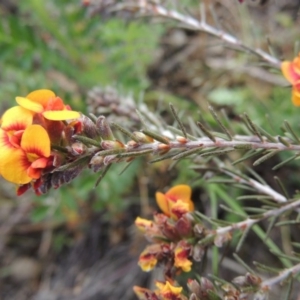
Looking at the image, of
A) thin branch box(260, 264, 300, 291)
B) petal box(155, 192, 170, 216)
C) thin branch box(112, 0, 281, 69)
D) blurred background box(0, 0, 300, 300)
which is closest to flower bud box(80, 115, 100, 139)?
petal box(155, 192, 170, 216)

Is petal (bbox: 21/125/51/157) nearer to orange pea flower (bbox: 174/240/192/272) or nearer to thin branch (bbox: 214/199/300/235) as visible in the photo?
orange pea flower (bbox: 174/240/192/272)

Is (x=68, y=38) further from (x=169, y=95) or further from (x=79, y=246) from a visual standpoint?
(x=79, y=246)

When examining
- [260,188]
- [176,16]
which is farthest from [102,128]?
[176,16]

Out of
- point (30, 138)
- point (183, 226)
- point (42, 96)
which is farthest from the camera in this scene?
point (183, 226)

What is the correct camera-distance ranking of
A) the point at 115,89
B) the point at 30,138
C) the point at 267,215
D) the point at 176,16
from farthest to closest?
1. the point at 115,89
2. the point at 176,16
3. the point at 267,215
4. the point at 30,138

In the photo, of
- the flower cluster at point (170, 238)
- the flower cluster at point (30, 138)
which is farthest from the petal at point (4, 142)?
the flower cluster at point (170, 238)

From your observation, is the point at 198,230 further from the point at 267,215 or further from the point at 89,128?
the point at 89,128
